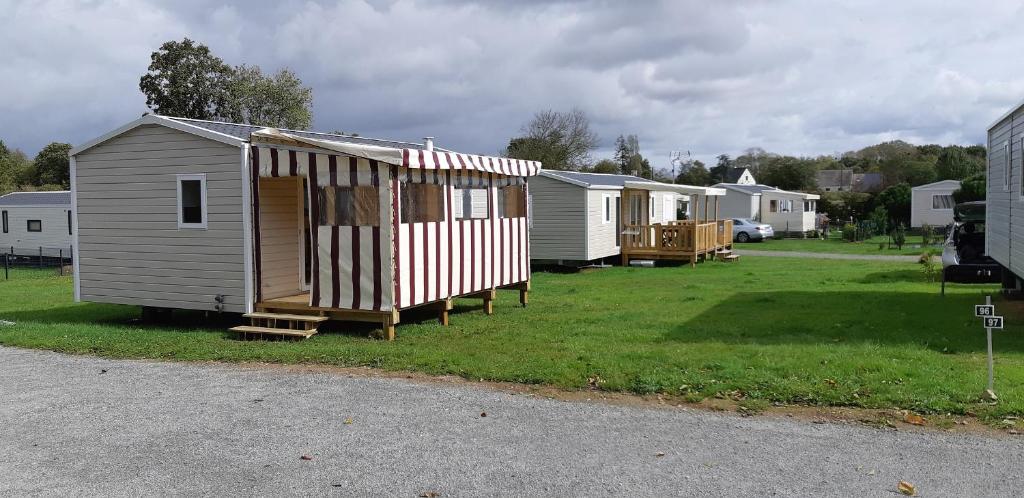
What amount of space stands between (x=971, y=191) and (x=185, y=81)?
1442 inches

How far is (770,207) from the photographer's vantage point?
43500mm

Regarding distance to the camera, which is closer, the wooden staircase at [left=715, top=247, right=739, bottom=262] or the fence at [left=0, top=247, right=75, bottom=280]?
the wooden staircase at [left=715, top=247, right=739, bottom=262]

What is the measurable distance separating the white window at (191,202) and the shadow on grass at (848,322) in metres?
6.64

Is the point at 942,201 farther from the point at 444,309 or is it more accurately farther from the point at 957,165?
the point at 444,309

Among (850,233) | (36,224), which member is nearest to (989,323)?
(850,233)

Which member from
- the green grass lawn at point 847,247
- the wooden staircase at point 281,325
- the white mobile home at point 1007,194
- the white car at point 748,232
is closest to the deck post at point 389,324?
the wooden staircase at point 281,325

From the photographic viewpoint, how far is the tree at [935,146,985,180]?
55.1 m

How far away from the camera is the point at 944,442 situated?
19.1ft

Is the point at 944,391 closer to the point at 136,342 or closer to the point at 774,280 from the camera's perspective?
the point at 136,342

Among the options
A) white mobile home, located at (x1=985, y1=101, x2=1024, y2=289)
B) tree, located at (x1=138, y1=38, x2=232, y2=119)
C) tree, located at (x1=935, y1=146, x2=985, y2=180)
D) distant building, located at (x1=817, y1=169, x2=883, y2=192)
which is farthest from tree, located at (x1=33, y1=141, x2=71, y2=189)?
distant building, located at (x1=817, y1=169, x2=883, y2=192)

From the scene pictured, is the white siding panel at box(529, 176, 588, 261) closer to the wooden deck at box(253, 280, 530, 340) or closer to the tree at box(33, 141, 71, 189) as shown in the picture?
the wooden deck at box(253, 280, 530, 340)

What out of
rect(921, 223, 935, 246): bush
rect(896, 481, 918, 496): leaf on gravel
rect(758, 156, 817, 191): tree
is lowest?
rect(896, 481, 918, 496): leaf on gravel

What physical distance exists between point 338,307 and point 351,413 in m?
4.06

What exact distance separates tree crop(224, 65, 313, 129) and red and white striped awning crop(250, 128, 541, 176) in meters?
30.4
